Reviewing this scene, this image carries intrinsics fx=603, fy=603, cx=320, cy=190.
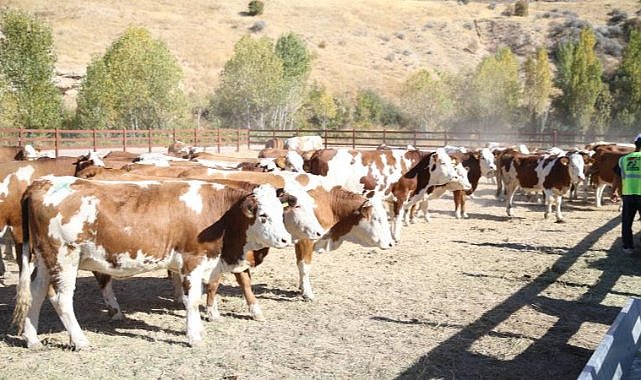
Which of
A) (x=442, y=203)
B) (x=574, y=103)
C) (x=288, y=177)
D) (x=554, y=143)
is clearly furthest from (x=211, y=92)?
(x=288, y=177)

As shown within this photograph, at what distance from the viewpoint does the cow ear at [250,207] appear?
6.21 m

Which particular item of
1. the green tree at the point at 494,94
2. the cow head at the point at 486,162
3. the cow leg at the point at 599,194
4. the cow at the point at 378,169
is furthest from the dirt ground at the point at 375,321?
the green tree at the point at 494,94

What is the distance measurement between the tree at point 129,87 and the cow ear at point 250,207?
3834cm

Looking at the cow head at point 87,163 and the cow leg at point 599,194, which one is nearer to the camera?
the cow head at point 87,163

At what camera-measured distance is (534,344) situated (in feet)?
19.6

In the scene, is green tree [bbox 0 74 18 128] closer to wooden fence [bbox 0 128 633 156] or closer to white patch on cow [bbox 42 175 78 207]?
wooden fence [bbox 0 128 633 156]

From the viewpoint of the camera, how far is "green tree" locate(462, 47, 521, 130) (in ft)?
180

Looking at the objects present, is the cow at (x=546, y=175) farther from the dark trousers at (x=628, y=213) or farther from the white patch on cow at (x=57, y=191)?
the white patch on cow at (x=57, y=191)

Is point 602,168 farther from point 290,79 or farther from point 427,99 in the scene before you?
point 290,79

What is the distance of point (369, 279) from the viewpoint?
28.6 feet

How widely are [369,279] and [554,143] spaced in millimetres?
27202

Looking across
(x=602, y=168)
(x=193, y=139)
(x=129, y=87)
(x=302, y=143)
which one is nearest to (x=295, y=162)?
(x=602, y=168)

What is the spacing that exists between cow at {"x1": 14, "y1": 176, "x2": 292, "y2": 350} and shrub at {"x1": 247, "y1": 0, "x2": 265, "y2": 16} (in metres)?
85.1

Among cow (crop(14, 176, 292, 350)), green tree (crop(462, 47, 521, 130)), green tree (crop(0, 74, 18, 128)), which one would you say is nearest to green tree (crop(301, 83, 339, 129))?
green tree (crop(462, 47, 521, 130))
